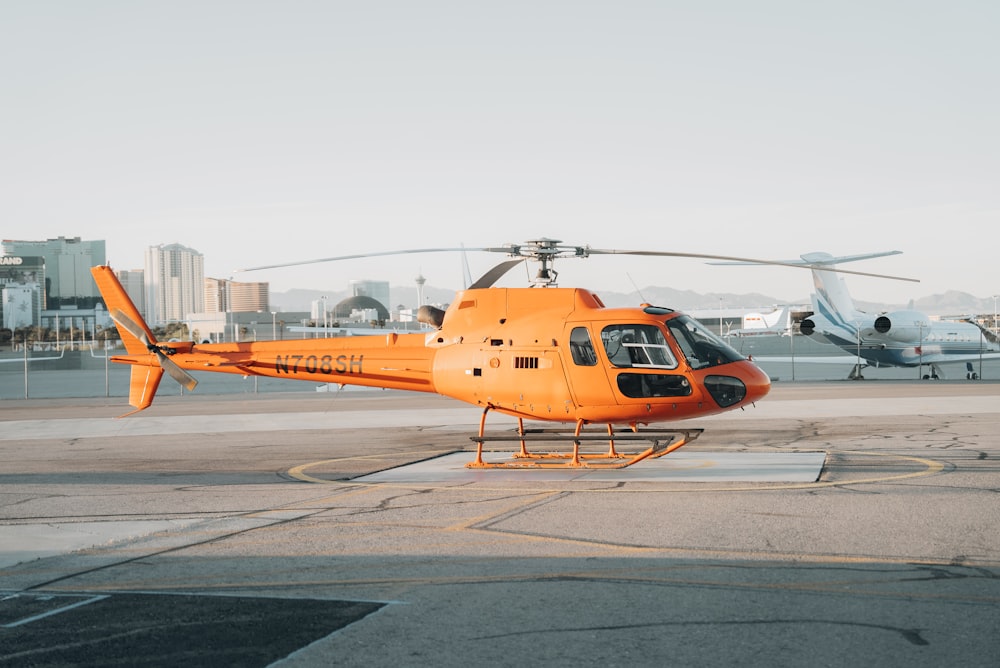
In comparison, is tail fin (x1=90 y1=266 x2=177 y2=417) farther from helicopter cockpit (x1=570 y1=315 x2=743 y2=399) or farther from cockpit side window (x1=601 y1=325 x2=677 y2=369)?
cockpit side window (x1=601 y1=325 x2=677 y2=369)

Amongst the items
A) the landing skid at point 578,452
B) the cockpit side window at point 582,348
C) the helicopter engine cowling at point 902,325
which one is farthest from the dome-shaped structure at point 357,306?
the cockpit side window at point 582,348

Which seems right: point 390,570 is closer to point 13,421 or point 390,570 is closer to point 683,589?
point 683,589

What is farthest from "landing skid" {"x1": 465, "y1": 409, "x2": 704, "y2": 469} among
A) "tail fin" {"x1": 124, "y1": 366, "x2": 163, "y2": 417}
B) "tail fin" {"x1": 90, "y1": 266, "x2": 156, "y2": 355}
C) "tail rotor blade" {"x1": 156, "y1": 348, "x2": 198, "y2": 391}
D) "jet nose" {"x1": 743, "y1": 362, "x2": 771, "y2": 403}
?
"tail fin" {"x1": 90, "y1": 266, "x2": 156, "y2": 355}

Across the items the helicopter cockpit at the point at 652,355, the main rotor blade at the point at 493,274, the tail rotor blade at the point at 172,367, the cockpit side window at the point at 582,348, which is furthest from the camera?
the tail rotor blade at the point at 172,367

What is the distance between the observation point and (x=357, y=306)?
612 ft

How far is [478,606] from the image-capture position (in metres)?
7.12

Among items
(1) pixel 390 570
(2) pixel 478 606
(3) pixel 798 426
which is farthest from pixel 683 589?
(3) pixel 798 426

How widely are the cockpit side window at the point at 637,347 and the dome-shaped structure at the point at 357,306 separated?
16008 cm

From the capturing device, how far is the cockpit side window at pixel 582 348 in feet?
47.7

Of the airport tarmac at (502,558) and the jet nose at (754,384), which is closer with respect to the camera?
the airport tarmac at (502,558)

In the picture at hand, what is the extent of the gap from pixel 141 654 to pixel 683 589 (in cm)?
391

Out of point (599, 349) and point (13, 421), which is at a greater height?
point (599, 349)

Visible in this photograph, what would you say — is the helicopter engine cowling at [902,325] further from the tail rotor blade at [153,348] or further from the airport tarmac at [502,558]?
the tail rotor blade at [153,348]

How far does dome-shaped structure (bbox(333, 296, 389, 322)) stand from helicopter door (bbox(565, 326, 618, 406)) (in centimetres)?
15983
